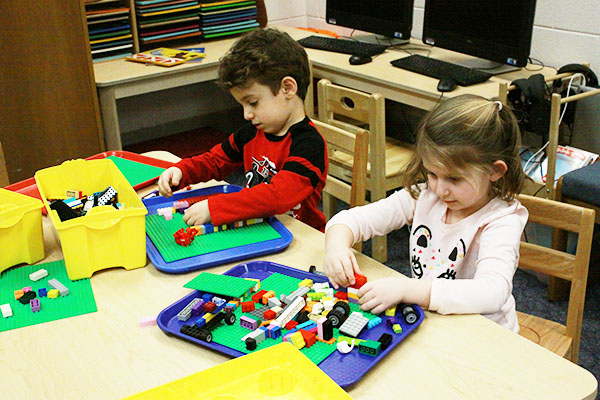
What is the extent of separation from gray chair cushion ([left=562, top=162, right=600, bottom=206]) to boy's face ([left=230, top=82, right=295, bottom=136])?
121cm

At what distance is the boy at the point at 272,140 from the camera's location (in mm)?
1385

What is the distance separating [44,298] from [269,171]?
66 cm

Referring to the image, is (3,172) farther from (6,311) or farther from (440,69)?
(440,69)

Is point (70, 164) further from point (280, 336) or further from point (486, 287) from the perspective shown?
point (486, 287)

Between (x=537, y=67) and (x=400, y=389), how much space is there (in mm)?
2257

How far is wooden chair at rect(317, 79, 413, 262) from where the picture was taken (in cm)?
219

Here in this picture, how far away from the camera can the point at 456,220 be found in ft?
4.19

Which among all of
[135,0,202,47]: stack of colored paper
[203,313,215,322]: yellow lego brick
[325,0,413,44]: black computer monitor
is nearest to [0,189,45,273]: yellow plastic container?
[203,313,215,322]: yellow lego brick

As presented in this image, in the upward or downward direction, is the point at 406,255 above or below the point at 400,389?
below

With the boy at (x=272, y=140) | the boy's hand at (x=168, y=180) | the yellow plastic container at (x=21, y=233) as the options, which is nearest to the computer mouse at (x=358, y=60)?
the boy at (x=272, y=140)

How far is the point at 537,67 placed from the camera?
2758 mm

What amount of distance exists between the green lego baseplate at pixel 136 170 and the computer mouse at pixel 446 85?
122cm

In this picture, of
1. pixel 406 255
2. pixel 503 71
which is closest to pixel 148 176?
pixel 406 255

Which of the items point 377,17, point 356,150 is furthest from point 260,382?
point 377,17
